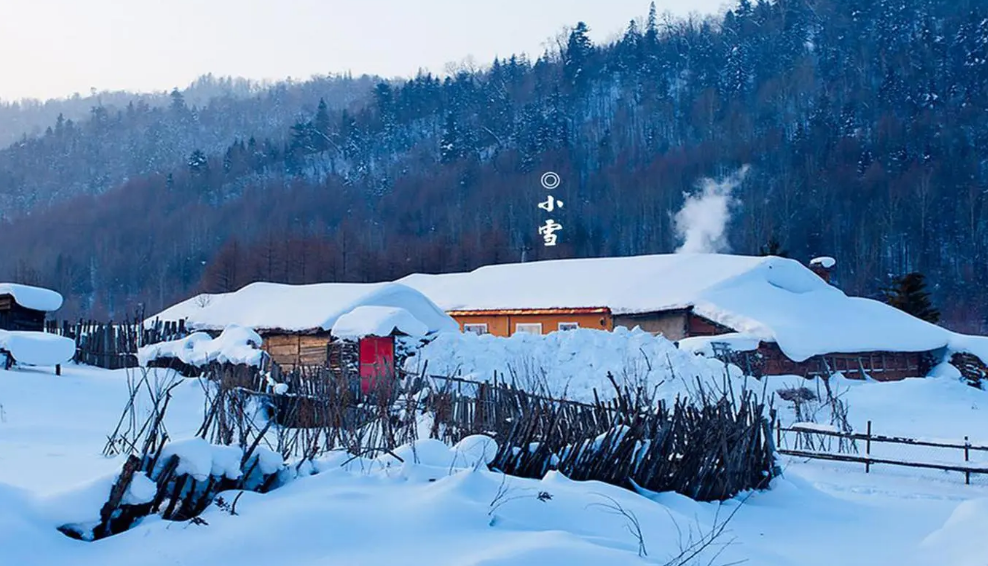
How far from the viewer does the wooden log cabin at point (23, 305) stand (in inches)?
726

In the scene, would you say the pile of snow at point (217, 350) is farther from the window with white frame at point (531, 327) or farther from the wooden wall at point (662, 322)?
the wooden wall at point (662, 322)

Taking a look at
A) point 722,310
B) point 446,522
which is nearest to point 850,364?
point 722,310

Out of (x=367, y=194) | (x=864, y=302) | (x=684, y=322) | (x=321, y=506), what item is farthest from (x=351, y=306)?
(x=367, y=194)

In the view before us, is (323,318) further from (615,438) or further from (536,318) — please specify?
(615,438)

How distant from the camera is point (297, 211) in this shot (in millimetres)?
77312

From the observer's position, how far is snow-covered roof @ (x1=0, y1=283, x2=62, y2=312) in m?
18.4

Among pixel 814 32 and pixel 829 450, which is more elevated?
pixel 814 32

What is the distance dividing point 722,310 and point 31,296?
1850 cm

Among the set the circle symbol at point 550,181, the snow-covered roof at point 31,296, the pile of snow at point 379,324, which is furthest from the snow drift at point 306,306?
the circle symbol at point 550,181

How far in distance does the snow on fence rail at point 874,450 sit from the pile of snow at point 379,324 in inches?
364

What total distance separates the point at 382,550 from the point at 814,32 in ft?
288

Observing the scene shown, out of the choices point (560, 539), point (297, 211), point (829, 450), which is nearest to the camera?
point (560, 539)

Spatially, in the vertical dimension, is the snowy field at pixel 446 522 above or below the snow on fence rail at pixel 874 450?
above

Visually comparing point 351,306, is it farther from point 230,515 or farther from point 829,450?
point 230,515
